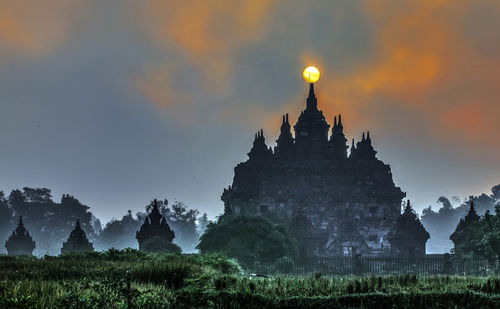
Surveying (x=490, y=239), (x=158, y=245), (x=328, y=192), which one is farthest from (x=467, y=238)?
(x=158, y=245)

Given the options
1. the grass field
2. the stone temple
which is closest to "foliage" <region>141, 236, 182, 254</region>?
the stone temple

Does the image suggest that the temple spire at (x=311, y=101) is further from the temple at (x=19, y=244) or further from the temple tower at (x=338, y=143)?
the temple at (x=19, y=244)

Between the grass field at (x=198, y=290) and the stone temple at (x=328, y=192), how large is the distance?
34288 millimetres

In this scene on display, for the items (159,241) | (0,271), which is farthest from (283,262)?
(0,271)

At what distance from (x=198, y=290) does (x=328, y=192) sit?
4067cm

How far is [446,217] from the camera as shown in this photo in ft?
498

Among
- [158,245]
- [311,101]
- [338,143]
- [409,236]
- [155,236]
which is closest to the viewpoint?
[158,245]

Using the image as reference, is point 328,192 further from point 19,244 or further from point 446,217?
point 446,217

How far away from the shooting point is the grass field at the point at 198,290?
14.7m

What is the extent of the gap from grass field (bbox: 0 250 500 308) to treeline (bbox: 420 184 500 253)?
114085 mm

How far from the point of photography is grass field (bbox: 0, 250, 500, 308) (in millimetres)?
14688

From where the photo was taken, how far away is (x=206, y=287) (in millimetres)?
17938

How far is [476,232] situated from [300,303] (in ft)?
80.6

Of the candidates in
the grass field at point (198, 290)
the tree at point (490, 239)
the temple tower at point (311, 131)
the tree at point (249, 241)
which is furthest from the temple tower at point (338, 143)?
the grass field at point (198, 290)
